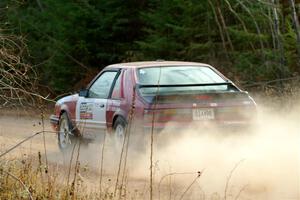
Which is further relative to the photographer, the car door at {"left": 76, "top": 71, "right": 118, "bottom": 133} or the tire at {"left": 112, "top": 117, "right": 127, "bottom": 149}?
the car door at {"left": 76, "top": 71, "right": 118, "bottom": 133}

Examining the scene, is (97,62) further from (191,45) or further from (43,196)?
(43,196)

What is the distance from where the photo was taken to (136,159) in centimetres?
1067

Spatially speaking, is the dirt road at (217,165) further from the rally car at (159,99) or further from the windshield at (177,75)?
the windshield at (177,75)

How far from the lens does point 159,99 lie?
10688mm

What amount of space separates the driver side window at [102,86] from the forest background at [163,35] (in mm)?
5449

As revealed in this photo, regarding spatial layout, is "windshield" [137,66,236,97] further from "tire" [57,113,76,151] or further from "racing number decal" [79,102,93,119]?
"tire" [57,113,76,151]

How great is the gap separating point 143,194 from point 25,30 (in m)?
24.0

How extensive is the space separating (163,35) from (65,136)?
13.0 meters

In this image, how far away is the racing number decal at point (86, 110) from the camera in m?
12.6

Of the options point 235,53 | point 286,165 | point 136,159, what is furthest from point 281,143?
point 235,53

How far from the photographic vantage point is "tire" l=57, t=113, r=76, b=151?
13.2 meters

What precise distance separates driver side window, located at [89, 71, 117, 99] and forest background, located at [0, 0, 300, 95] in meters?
5.45

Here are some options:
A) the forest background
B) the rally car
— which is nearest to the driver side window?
the rally car

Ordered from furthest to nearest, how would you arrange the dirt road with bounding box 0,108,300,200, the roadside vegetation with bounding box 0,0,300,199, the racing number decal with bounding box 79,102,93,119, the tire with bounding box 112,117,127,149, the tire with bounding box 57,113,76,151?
the roadside vegetation with bounding box 0,0,300,199 < the tire with bounding box 57,113,76,151 < the racing number decal with bounding box 79,102,93,119 < the tire with bounding box 112,117,127,149 < the dirt road with bounding box 0,108,300,200
